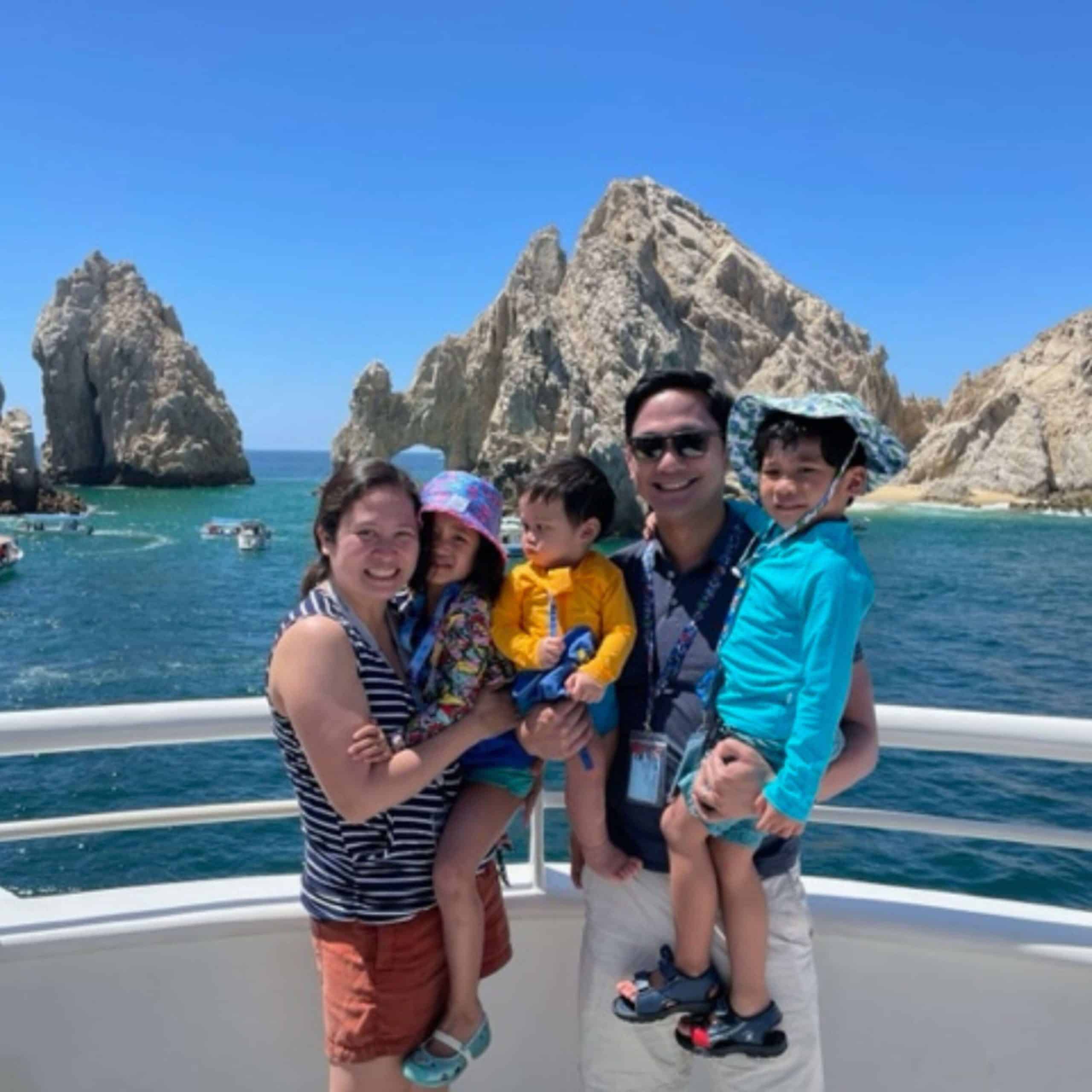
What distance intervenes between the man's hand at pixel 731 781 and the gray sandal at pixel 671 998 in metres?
0.40

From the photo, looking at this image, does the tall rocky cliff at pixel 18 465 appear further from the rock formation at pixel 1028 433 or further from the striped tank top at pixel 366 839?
the striped tank top at pixel 366 839

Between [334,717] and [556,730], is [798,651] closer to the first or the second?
[556,730]

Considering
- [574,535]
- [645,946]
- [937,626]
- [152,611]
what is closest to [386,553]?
[574,535]

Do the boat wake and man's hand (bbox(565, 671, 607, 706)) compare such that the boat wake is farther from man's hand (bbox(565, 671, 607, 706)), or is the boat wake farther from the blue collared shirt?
man's hand (bbox(565, 671, 607, 706))

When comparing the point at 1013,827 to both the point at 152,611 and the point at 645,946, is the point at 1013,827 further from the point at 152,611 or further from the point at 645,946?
the point at 152,611

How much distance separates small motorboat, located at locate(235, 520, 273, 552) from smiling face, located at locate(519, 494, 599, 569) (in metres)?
48.7

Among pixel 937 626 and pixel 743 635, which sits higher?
pixel 743 635

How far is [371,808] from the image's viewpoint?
1.74 meters

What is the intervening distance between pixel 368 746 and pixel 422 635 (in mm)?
331

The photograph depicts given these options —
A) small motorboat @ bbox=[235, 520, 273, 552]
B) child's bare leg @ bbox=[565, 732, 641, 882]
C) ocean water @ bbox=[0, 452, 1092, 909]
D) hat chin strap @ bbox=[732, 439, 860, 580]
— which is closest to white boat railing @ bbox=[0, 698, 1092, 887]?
child's bare leg @ bbox=[565, 732, 641, 882]

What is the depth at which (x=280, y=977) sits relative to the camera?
2336 mm

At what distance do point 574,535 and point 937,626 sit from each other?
30.5 metres

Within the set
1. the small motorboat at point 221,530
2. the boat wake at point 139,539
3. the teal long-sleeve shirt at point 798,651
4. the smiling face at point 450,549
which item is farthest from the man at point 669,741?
the small motorboat at point 221,530

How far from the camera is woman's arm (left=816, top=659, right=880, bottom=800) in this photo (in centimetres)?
185
